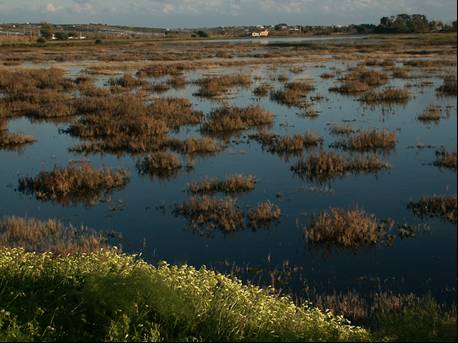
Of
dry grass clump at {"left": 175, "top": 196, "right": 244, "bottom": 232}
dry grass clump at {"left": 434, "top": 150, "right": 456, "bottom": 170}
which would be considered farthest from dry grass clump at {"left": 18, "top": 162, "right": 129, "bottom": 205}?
dry grass clump at {"left": 434, "top": 150, "right": 456, "bottom": 170}

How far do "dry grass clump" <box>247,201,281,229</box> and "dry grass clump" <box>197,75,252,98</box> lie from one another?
24.9 metres

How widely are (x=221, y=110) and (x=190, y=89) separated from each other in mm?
13641

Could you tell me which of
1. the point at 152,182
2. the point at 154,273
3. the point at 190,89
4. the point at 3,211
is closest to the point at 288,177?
the point at 152,182

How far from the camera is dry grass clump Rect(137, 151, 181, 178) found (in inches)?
832

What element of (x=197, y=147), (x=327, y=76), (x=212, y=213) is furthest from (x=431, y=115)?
(x=327, y=76)

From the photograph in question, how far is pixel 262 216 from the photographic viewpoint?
50.6ft

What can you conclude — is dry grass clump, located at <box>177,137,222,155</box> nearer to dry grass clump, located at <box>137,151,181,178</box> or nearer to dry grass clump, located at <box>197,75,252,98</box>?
dry grass clump, located at <box>137,151,181,178</box>

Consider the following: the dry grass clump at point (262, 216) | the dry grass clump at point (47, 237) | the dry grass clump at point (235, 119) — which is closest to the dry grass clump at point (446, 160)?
the dry grass clump at point (262, 216)

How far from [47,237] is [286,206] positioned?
21.3ft

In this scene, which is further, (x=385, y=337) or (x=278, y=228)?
(x=278, y=228)

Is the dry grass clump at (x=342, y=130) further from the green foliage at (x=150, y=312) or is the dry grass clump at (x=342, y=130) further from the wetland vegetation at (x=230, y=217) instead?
the green foliage at (x=150, y=312)

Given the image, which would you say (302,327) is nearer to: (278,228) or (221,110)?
(278,228)

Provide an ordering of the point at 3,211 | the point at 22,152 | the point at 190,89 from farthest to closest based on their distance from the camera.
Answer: the point at 190,89, the point at 22,152, the point at 3,211

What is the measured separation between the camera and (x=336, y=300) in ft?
34.7
